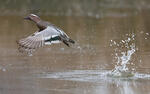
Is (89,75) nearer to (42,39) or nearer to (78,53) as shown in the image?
(42,39)

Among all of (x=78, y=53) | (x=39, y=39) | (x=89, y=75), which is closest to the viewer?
(x=39, y=39)

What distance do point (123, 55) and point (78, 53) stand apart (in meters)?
1.36

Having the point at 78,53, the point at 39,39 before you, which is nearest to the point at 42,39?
the point at 39,39

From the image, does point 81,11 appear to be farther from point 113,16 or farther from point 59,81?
point 59,81

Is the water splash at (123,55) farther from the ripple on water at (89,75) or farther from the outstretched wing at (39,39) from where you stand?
the outstretched wing at (39,39)

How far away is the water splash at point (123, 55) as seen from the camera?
10648 millimetres

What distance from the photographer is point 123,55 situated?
12523 millimetres

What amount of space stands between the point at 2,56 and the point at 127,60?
3.09 metres

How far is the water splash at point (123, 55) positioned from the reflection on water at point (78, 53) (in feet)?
0.08

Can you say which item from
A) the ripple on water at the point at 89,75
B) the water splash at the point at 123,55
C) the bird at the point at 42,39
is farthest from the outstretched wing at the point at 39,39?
the water splash at the point at 123,55

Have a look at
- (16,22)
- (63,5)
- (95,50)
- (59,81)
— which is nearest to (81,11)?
(63,5)

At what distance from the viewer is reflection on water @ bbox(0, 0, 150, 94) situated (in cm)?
962

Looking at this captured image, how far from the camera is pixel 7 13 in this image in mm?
22438

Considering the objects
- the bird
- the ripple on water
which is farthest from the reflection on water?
the bird
